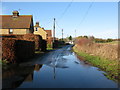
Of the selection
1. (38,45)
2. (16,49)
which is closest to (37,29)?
(38,45)

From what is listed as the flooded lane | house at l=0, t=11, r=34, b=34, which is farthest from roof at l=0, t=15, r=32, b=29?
the flooded lane

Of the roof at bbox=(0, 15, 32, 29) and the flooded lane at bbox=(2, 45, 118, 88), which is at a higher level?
the roof at bbox=(0, 15, 32, 29)

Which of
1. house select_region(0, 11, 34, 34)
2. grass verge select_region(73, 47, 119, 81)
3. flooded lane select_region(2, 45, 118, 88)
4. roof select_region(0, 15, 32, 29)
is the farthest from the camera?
roof select_region(0, 15, 32, 29)

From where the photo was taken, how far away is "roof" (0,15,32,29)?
3798 centimetres

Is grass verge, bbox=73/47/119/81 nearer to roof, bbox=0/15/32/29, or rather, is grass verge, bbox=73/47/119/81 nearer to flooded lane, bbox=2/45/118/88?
flooded lane, bbox=2/45/118/88

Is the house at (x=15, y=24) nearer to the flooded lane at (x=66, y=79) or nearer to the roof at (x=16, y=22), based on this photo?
the roof at (x=16, y=22)

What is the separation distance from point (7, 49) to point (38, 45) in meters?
11.4

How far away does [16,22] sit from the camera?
3928cm

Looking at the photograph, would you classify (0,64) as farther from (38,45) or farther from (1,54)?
(38,45)

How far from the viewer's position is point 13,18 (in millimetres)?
40531

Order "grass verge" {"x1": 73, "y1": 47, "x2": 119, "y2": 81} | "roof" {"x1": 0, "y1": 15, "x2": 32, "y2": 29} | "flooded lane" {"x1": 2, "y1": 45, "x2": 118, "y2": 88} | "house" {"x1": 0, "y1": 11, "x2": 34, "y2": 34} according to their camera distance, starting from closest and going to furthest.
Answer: "flooded lane" {"x1": 2, "y1": 45, "x2": 118, "y2": 88}
"grass verge" {"x1": 73, "y1": 47, "x2": 119, "y2": 81}
"house" {"x1": 0, "y1": 11, "x2": 34, "y2": 34}
"roof" {"x1": 0, "y1": 15, "x2": 32, "y2": 29}

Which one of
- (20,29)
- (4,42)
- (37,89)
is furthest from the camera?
(20,29)

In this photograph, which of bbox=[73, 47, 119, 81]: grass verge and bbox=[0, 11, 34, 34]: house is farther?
bbox=[0, 11, 34, 34]: house

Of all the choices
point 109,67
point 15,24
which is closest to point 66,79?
point 109,67
